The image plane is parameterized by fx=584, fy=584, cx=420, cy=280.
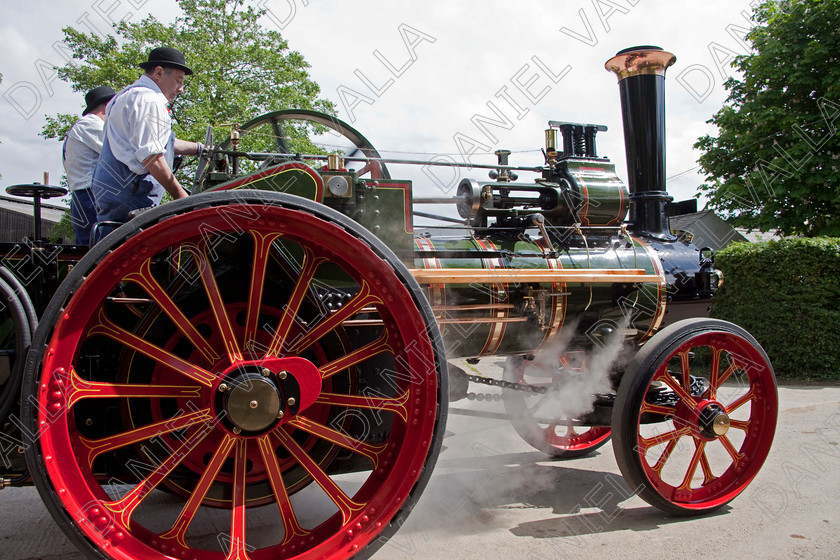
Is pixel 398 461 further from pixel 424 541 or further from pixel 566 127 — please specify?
pixel 566 127

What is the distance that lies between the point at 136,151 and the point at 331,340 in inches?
44.4

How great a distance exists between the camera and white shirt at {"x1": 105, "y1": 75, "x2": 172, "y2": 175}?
7.77ft

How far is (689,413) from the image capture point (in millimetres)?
3160

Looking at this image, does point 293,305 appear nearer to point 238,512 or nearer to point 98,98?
point 238,512

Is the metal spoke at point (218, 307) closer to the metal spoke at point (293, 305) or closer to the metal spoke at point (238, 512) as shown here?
the metal spoke at point (293, 305)

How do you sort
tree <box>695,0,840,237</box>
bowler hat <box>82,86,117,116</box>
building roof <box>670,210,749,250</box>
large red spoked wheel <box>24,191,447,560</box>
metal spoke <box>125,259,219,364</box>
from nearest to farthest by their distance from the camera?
large red spoked wheel <box>24,191,447,560</box> < metal spoke <box>125,259,219,364</box> < bowler hat <box>82,86,117,116</box> < tree <box>695,0,840,237</box> < building roof <box>670,210,749,250</box>

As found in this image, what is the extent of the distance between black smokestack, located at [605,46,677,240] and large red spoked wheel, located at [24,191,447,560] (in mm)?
2253

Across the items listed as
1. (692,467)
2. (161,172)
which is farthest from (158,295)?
(692,467)

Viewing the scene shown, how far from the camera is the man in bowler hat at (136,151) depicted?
93.8 inches

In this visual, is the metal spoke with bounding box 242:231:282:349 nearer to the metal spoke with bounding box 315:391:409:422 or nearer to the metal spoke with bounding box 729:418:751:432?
the metal spoke with bounding box 315:391:409:422

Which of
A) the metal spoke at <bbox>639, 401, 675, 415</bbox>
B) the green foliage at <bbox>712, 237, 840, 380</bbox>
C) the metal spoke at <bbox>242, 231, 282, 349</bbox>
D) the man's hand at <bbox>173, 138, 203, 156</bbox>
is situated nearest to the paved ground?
the metal spoke at <bbox>639, 401, 675, 415</bbox>

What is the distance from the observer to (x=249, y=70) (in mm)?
12625

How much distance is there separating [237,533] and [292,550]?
0.23 m

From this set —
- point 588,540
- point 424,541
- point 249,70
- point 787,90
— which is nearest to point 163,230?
point 424,541
